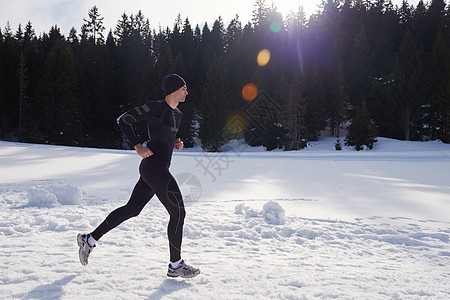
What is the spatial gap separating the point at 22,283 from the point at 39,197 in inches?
138

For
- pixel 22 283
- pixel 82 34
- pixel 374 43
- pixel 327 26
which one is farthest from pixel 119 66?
pixel 22 283

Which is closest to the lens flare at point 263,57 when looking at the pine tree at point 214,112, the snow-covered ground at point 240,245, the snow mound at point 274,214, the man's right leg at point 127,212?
the pine tree at point 214,112

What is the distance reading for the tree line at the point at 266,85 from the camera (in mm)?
36406

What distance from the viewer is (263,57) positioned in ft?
149

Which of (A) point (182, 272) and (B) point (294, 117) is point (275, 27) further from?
(A) point (182, 272)

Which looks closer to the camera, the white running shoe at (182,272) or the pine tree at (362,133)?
the white running shoe at (182,272)

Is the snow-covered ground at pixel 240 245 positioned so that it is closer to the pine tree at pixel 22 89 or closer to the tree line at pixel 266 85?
the tree line at pixel 266 85

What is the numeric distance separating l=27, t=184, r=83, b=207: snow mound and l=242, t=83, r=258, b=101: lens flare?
122 ft

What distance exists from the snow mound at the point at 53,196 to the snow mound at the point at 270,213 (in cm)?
327

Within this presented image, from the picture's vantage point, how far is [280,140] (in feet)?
115

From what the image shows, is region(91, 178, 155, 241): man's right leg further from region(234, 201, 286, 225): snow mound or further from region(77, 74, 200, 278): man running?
region(234, 201, 286, 225): snow mound

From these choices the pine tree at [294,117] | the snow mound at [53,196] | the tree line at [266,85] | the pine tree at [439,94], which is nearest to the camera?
the snow mound at [53,196]

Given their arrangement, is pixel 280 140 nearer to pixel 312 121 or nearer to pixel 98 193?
pixel 312 121

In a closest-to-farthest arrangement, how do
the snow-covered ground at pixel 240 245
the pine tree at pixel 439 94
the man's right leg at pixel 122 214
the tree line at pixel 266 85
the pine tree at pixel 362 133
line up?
the snow-covered ground at pixel 240 245 → the man's right leg at pixel 122 214 → the pine tree at pixel 362 133 → the pine tree at pixel 439 94 → the tree line at pixel 266 85
